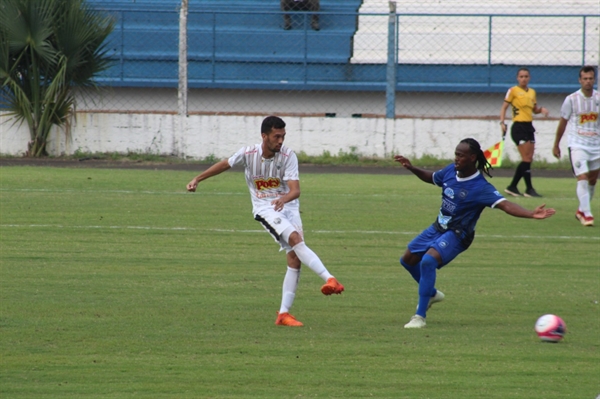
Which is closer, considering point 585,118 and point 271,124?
point 271,124

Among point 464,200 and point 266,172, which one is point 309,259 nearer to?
point 266,172

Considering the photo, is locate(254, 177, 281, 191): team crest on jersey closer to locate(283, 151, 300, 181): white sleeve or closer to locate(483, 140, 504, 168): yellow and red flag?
locate(283, 151, 300, 181): white sleeve

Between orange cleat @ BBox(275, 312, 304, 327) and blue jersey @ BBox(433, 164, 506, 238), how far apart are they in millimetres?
1403

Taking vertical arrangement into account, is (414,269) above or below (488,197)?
below

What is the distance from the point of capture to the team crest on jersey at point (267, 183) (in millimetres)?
7336

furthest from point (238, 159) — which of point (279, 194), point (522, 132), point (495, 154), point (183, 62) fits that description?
point (183, 62)

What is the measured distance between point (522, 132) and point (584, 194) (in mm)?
3681

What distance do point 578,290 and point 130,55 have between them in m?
17.1

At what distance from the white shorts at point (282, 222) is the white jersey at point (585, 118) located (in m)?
6.52

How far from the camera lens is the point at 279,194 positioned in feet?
24.3

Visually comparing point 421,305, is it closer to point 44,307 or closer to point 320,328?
point 320,328

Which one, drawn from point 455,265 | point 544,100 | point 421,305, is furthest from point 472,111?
point 421,305

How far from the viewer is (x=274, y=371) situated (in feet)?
18.9

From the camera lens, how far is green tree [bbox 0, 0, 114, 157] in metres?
19.2
